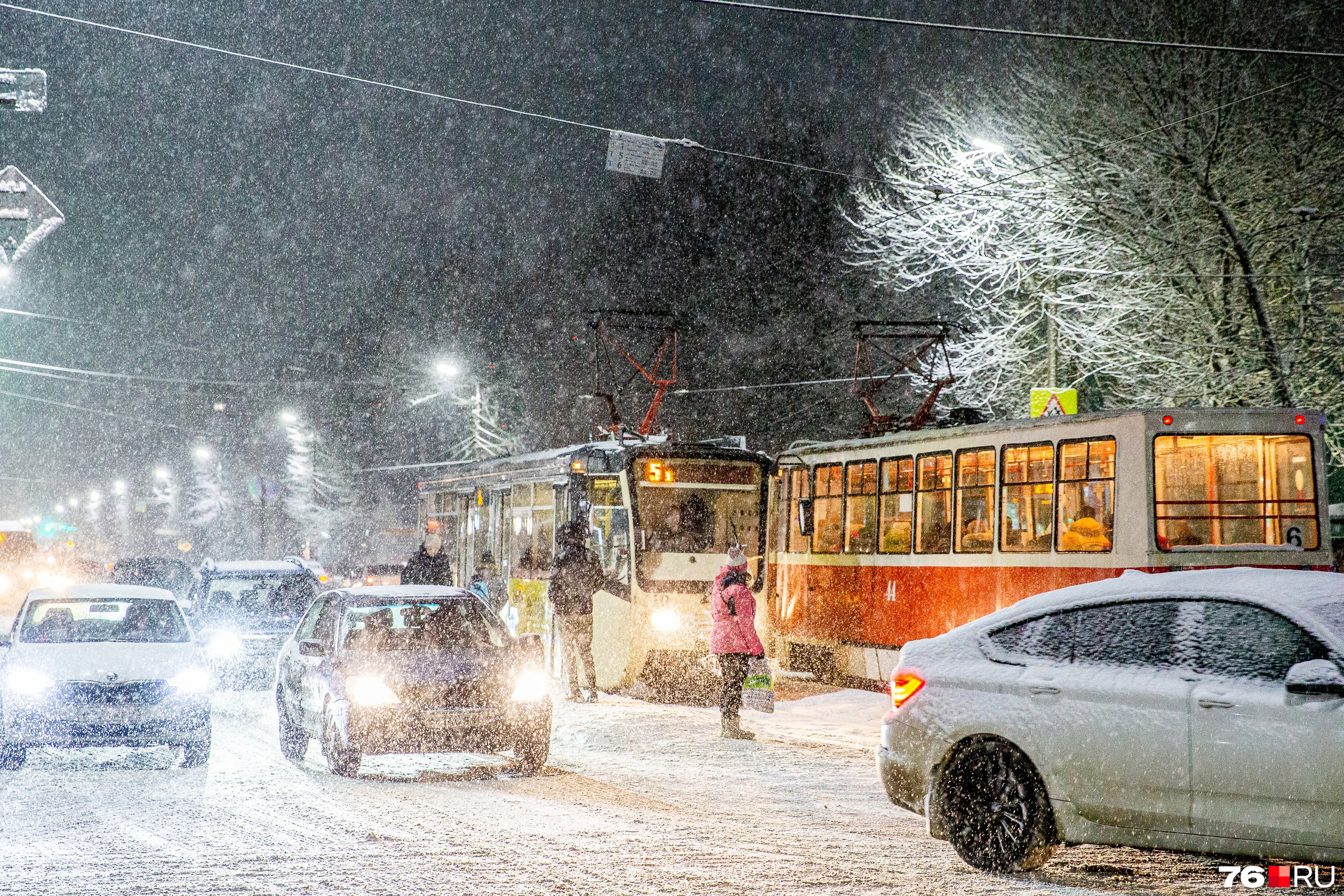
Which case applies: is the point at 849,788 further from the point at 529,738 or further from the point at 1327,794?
the point at 1327,794

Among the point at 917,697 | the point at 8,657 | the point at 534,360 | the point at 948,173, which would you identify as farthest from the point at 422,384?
the point at 917,697

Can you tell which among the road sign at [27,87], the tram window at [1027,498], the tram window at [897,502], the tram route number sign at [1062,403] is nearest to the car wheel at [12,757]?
the road sign at [27,87]

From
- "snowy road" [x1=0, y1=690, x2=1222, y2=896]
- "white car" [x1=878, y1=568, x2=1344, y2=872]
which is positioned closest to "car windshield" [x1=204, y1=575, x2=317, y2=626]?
"snowy road" [x1=0, y1=690, x2=1222, y2=896]

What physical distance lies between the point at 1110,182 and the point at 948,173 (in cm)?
361

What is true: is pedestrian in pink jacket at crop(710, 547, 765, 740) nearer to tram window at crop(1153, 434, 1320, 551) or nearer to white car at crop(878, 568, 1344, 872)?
tram window at crop(1153, 434, 1320, 551)

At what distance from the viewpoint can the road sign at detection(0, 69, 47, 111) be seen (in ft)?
43.6

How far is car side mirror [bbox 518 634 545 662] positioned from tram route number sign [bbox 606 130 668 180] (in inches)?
272

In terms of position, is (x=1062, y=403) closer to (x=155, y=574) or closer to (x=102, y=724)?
(x=102, y=724)

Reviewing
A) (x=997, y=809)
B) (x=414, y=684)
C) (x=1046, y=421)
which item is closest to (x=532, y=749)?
(x=414, y=684)

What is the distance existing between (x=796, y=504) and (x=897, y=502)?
114 inches

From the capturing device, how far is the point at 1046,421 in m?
15.5

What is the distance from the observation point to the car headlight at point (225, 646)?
17.7 metres

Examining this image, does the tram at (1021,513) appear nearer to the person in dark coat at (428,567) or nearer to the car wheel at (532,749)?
the person in dark coat at (428,567)

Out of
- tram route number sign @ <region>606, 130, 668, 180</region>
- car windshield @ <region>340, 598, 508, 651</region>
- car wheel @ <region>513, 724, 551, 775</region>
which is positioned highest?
tram route number sign @ <region>606, 130, 668, 180</region>
